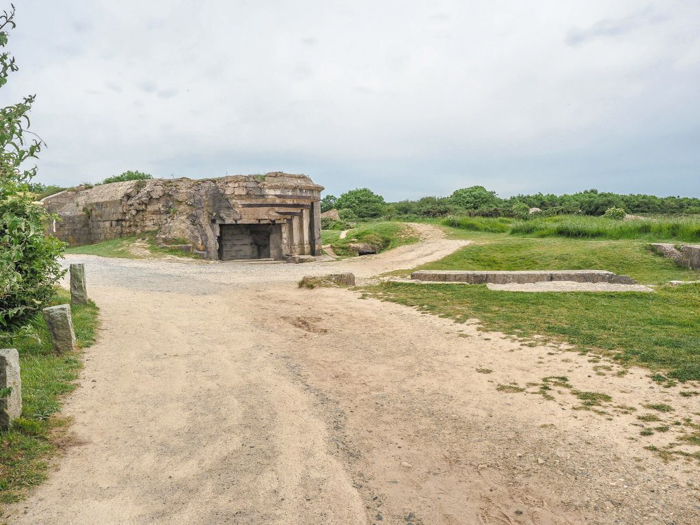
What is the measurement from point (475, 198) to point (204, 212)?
31461 mm

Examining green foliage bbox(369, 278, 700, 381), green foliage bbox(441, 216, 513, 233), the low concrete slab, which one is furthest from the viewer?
green foliage bbox(441, 216, 513, 233)

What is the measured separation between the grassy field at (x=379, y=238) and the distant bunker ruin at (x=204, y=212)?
4.87 ft

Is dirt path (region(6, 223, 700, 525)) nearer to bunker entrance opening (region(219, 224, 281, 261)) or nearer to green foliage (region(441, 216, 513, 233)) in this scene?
bunker entrance opening (region(219, 224, 281, 261))

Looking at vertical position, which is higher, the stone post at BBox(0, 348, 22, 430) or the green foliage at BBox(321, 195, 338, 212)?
the green foliage at BBox(321, 195, 338, 212)

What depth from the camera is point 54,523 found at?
9.79ft

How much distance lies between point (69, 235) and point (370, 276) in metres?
16.6

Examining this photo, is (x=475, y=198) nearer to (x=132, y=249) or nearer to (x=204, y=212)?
(x=204, y=212)

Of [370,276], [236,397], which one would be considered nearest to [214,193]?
[370,276]

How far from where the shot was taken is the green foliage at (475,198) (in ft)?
147

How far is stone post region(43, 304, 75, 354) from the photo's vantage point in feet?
19.9

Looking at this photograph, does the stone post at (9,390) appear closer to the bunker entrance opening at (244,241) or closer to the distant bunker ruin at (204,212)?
the distant bunker ruin at (204,212)

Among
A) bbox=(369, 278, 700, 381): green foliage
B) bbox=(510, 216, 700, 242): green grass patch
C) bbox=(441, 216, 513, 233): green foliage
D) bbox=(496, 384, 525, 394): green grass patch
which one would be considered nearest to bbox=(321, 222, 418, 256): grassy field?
bbox=(441, 216, 513, 233): green foliage

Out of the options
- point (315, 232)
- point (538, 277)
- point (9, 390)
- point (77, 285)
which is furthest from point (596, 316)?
point (315, 232)

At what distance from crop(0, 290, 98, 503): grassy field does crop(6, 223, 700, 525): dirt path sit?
0.50 ft
